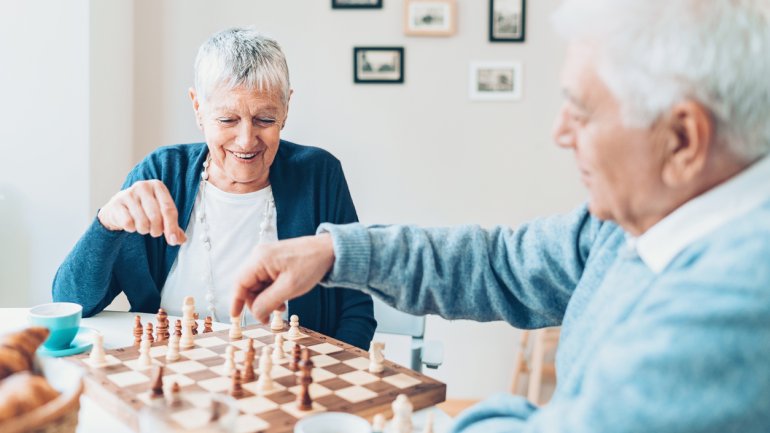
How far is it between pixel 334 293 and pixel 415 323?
0.34 meters

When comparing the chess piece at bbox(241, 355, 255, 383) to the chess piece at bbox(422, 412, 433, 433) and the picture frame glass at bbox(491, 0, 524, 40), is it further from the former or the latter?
the picture frame glass at bbox(491, 0, 524, 40)

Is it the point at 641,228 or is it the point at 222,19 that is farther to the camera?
the point at 222,19

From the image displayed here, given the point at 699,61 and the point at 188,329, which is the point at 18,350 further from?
the point at 699,61

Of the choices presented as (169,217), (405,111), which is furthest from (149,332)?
(405,111)

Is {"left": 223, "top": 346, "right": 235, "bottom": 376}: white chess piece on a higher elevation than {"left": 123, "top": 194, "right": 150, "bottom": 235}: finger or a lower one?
lower

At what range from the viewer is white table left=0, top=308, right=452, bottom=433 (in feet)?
3.60

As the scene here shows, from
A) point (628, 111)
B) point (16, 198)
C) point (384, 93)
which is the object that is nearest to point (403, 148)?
point (384, 93)

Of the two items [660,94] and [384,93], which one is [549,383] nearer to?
[384,93]

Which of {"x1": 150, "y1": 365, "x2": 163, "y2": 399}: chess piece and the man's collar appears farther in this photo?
Answer: {"x1": 150, "y1": 365, "x2": 163, "y2": 399}: chess piece

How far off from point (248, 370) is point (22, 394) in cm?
47

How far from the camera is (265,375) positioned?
1.20 m

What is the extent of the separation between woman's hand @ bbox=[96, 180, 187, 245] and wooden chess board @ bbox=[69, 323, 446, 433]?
0.96ft

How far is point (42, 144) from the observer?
2.55 metres

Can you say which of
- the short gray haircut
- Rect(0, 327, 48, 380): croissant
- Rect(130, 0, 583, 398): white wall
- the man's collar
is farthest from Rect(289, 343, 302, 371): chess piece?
Rect(130, 0, 583, 398): white wall
